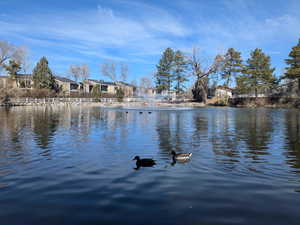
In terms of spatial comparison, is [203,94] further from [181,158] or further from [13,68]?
[181,158]

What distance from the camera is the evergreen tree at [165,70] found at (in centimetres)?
8544

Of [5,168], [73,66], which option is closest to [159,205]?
[5,168]

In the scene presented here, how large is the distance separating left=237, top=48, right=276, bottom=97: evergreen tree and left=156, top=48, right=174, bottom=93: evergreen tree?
91.5 feet

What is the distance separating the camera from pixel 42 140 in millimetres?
14586

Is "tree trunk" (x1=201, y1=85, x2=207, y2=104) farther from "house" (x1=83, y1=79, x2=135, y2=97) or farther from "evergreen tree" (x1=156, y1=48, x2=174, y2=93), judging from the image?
"house" (x1=83, y1=79, x2=135, y2=97)

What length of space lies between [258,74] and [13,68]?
66.1 meters

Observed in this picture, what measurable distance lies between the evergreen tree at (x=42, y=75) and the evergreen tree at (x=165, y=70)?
33.4 m

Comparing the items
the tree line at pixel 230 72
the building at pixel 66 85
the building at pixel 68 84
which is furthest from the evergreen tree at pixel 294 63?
the building at pixel 66 85

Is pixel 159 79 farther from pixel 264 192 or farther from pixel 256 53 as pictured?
pixel 264 192

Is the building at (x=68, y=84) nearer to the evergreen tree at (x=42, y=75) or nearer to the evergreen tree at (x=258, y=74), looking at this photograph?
the evergreen tree at (x=42, y=75)

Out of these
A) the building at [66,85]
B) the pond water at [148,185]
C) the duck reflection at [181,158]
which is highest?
the building at [66,85]

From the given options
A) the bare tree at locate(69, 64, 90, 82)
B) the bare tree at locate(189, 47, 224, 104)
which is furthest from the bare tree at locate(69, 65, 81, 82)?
the bare tree at locate(189, 47, 224, 104)

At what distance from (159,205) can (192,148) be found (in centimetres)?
675

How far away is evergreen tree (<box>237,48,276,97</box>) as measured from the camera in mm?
60500
